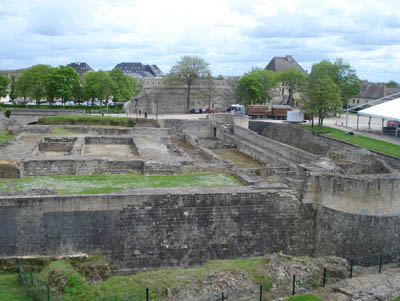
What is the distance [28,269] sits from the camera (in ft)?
43.6

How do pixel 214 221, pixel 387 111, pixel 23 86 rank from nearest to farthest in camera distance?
1. pixel 214 221
2. pixel 387 111
3. pixel 23 86

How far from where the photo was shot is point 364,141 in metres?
29.7

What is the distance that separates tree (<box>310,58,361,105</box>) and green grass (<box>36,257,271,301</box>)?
4278 cm

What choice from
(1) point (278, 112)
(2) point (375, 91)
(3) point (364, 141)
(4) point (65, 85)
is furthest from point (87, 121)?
(2) point (375, 91)

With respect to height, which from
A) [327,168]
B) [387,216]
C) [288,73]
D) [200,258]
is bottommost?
[200,258]

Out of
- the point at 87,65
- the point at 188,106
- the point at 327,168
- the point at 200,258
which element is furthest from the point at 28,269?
the point at 87,65

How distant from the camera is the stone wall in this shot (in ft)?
45.3

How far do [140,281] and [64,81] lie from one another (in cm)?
4368

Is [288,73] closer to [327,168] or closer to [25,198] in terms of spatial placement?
[327,168]

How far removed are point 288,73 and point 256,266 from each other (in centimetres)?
5126

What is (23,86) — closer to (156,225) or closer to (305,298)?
(156,225)

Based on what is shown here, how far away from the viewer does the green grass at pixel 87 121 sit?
36406mm

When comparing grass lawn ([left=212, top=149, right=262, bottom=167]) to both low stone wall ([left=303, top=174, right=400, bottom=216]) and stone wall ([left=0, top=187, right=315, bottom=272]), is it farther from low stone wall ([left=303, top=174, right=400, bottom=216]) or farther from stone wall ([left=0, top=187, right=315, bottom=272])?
low stone wall ([left=303, top=174, right=400, bottom=216])

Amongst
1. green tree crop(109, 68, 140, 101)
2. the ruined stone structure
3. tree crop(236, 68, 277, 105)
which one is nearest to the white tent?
the ruined stone structure
